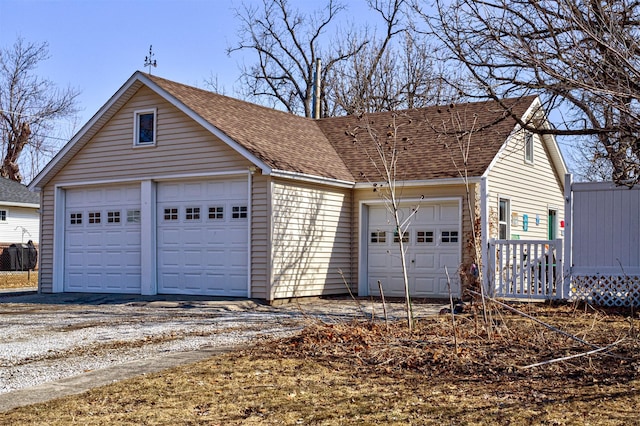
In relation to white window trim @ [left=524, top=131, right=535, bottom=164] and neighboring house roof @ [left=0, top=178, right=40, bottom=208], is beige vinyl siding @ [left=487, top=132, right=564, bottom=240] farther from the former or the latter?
neighboring house roof @ [left=0, top=178, right=40, bottom=208]

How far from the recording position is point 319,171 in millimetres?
17641

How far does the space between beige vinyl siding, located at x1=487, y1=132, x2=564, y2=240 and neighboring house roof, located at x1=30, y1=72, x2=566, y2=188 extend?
0.53 metres

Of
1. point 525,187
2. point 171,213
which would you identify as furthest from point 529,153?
point 171,213

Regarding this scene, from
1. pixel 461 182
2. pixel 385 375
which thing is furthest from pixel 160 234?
pixel 385 375

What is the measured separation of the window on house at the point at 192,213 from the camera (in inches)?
688

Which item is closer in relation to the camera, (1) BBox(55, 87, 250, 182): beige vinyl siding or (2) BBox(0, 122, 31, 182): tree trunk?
(1) BBox(55, 87, 250, 182): beige vinyl siding

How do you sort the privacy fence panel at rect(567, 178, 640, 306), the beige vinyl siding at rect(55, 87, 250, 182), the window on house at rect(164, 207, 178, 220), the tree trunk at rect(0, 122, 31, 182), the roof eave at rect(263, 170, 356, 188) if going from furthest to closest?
the tree trunk at rect(0, 122, 31, 182) → the window on house at rect(164, 207, 178, 220) → the beige vinyl siding at rect(55, 87, 250, 182) → the roof eave at rect(263, 170, 356, 188) → the privacy fence panel at rect(567, 178, 640, 306)

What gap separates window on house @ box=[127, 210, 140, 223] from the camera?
18.3m

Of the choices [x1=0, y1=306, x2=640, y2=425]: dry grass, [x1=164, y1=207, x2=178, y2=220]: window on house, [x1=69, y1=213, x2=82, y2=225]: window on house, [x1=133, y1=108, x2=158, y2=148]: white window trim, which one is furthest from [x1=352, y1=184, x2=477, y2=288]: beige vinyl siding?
[x1=0, y1=306, x2=640, y2=425]: dry grass

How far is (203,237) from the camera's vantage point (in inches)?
682

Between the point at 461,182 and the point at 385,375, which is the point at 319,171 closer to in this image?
the point at 461,182

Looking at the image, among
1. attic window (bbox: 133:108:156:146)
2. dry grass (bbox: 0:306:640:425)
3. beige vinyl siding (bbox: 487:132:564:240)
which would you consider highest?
attic window (bbox: 133:108:156:146)

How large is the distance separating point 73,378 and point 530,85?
A: 6.91 meters

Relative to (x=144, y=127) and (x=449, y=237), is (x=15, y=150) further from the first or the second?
(x=449, y=237)
